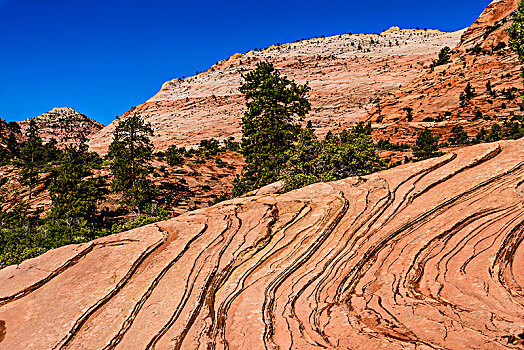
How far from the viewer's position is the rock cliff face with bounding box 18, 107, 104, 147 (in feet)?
466

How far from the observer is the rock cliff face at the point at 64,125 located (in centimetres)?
14200

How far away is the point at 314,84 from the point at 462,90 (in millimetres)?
71469

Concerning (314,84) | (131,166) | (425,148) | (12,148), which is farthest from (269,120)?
(314,84)

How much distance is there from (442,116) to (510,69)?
18503 mm

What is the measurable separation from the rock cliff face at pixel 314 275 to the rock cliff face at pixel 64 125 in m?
144

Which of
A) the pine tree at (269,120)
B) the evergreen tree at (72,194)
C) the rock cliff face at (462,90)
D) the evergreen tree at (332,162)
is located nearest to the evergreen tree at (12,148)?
the evergreen tree at (72,194)

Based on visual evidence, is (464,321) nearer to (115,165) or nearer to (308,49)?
(115,165)

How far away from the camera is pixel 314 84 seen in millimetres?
125938

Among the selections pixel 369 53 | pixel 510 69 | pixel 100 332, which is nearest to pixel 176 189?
pixel 100 332

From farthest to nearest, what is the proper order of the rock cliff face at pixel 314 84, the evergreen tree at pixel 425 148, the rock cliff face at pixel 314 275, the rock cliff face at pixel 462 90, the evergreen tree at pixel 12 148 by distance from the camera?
1. the rock cliff face at pixel 314 84
2. the evergreen tree at pixel 12 148
3. the rock cliff face at pixel 462 90
4. the evergreen tree at pixel 425 148
5. the rock cliff face at pixel 314 275

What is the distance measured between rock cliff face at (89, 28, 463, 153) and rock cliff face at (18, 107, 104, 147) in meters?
26.5

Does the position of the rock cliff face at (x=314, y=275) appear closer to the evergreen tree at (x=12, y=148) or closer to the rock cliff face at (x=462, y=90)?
the rock cliff face at (x=462, y=90)

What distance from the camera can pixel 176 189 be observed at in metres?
43.0

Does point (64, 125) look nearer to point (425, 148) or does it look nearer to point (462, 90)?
point (462, 90)
